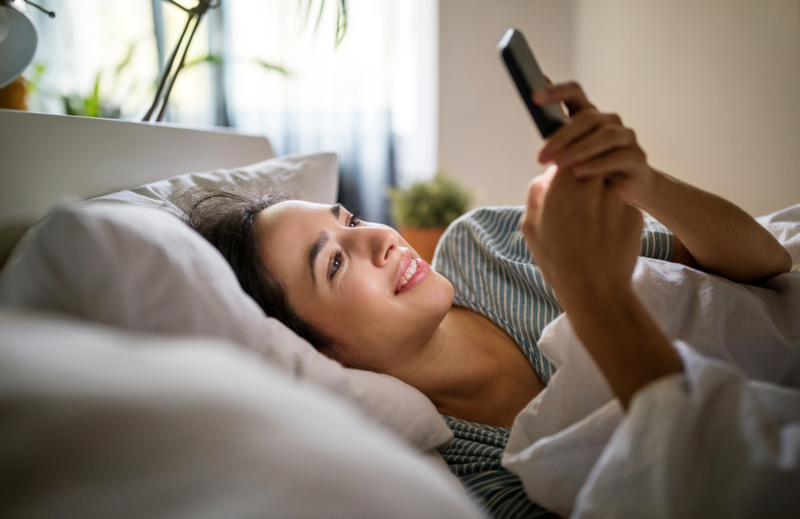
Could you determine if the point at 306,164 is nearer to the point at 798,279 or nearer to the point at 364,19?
the point at 798,279

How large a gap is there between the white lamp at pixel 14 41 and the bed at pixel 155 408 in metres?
0.67

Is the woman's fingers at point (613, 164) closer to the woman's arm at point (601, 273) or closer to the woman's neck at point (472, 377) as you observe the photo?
the woman's arm at point (601, 273)

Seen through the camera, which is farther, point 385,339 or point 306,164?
point 306,164

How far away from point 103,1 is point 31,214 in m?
3.14

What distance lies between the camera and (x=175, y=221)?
0.48m

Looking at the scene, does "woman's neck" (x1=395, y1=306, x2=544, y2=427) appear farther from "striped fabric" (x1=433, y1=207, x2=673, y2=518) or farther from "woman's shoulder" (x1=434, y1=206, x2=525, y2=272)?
"woman's shoulder" (x1=434, y1=206, x2=525, y2=272)

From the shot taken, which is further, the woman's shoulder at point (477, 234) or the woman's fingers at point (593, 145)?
the woman's shoulder at point (477, 234)

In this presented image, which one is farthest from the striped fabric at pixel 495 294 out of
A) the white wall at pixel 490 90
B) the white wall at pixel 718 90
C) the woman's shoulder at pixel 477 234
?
the white wall at pixel 490 90

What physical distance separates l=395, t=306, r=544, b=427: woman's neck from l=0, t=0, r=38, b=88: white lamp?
0.88 m

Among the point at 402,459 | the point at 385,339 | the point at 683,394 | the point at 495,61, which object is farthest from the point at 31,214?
the point at 495,61

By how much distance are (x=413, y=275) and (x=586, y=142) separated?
38 centimetres

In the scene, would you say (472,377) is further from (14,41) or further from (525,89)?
(14,41)

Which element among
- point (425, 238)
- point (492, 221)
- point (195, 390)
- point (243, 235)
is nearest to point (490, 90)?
point (425, 238)

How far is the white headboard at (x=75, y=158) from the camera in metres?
0.69
